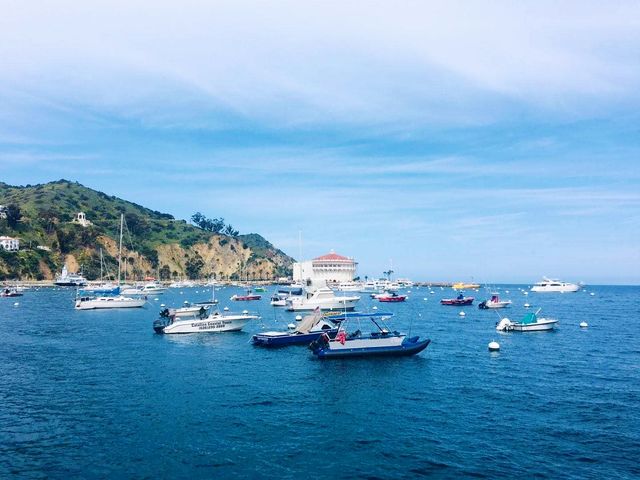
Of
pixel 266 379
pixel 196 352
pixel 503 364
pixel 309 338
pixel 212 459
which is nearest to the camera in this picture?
pixel 212 459

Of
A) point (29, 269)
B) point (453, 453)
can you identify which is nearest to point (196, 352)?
point (453, 453)

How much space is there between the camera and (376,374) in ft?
126

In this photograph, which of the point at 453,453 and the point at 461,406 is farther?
the point at 461,406

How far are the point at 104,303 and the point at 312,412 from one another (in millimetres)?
82052

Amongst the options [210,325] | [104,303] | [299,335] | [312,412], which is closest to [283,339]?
[299,335]

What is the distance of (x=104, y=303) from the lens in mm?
99000

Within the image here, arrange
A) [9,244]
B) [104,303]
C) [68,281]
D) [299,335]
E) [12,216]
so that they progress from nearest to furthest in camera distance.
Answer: [299,335] → [104,303] → [68,281] → [9,244] → [12,216]

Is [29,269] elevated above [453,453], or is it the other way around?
[29,269]

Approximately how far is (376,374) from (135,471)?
2161 centimetres

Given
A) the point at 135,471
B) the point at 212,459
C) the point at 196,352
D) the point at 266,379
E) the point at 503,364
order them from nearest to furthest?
the point at 135,471 < the point at 212,459 < the point at 266,379 < the point at 503,364 < the point at 196,352

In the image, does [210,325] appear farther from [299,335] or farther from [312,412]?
[312,412]

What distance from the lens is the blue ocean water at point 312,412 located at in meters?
21.2

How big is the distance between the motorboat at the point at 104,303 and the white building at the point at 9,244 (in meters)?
102

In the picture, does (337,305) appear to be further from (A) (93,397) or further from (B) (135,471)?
(B) (135,471)
